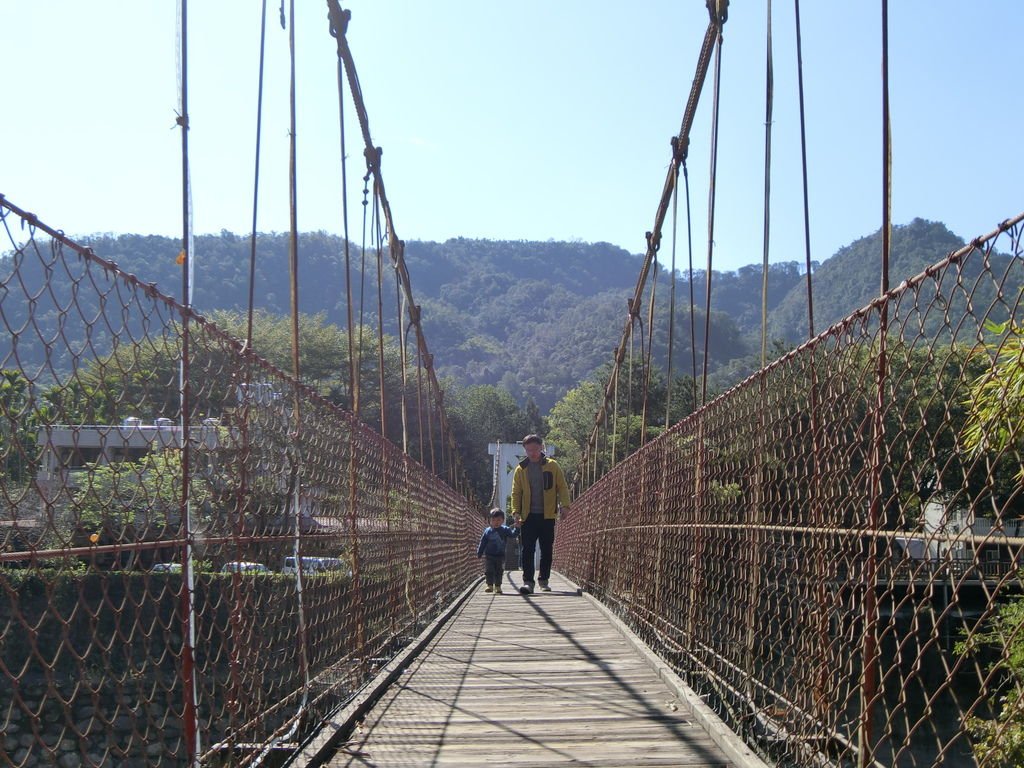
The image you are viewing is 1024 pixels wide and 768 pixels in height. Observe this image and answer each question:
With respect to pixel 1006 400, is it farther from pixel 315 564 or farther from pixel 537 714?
pixel 315 564

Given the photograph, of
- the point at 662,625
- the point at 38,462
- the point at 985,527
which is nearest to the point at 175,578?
the point at 38,462

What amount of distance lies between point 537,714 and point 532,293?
A: 106 meters

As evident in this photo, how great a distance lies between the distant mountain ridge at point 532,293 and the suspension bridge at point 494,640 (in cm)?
2513

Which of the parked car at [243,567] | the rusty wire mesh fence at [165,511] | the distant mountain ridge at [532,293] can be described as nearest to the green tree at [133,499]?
the rusty wire mesh fence at [165,511]

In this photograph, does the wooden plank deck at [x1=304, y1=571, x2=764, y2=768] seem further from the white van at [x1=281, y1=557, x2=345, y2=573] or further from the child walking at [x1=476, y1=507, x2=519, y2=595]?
the child walking at [x1=476, y1=507, x2=519, y2=595]

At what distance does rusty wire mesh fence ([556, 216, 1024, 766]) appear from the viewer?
153cm

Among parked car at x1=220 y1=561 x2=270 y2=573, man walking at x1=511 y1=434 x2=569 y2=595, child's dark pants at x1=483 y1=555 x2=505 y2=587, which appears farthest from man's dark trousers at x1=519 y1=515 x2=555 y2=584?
parked car at x1=220 y1=561 x2=270 y2=573

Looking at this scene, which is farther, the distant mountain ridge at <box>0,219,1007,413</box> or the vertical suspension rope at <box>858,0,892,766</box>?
the distant mountain ridge at <box>0,219,1007,413</box>

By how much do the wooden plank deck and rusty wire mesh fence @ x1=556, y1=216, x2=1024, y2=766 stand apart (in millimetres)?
160

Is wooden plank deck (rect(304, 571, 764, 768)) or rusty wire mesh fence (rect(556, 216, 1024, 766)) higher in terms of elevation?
rusty wire mesh fence (rect(556, 216, 1024, 766))

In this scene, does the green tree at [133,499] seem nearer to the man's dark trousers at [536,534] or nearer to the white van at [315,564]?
the white van at [315,564]

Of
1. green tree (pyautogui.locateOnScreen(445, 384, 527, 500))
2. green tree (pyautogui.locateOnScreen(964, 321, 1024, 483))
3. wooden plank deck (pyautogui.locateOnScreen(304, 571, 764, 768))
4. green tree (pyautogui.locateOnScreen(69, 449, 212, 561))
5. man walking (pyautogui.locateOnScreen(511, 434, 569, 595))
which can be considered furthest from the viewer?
green tree (pyautogui.locateOnScreen(445, 384, 527, 500))

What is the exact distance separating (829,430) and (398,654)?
8.68 ft

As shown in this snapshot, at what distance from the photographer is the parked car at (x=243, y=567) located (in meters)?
2.39
